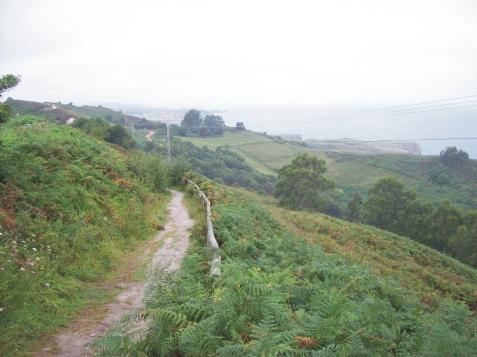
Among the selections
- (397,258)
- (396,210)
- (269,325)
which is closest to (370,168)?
(396,210)

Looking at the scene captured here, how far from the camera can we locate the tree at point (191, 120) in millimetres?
139625

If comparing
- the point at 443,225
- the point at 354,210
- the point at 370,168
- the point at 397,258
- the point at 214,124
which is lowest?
the point at 354,210

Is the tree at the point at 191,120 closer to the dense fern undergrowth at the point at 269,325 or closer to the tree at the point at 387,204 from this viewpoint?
the tree at the point at 387,204

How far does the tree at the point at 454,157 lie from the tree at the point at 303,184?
54991mm

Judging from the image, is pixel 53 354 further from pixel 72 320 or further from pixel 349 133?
pixel 349 133

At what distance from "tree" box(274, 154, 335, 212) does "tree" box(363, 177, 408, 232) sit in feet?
22.1

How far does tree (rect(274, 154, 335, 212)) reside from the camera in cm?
5850

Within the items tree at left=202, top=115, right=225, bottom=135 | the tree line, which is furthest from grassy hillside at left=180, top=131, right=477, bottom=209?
the tree line

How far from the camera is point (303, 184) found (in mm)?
58000

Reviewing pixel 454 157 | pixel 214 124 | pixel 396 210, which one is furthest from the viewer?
pixel 214 124

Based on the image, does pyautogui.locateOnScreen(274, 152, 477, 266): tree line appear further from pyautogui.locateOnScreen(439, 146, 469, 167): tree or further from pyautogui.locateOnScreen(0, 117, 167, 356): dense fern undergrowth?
pyautogui.locateOnScreen(439, 146, 469, 167): tree

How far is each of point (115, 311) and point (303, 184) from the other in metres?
52.1

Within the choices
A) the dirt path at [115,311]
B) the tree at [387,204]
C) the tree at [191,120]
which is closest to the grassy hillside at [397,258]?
the dirt path at [115,311]

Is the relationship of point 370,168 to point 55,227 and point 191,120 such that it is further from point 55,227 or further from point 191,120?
point 55,227
